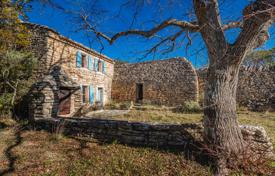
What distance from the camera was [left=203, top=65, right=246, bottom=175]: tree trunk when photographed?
2.95 metres

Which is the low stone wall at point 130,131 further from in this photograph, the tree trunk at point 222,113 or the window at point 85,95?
the window at point 85,95

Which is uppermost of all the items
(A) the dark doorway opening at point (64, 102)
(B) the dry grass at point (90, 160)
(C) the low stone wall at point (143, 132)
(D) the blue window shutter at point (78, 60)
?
(D) the blue window shutter at point (78, 60)

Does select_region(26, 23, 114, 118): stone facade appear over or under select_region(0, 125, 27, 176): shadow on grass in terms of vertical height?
over

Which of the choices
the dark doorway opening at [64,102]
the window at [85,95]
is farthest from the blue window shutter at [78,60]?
the dark doorway opening at [64,102]

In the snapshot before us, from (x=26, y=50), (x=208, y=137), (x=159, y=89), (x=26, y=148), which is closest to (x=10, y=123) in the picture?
(x=26, y=148)

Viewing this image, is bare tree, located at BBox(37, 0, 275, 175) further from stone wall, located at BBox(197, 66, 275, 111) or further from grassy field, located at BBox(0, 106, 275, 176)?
stone wall, located at BBox(197, 66, 275, 111)

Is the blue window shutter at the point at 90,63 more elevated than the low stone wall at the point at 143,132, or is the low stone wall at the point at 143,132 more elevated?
the blue window shutter at the point at 90,63

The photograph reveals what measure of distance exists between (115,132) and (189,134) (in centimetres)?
203

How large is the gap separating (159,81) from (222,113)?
34.7 ft

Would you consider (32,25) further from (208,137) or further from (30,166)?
(208,137)

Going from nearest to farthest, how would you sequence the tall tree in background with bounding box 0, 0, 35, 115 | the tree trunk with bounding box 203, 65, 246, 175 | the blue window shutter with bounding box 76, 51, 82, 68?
1. the tree trunk with bounding box 203, 65, 246, 175
2. the tall tree in background with bounding box 0, 0, 35, 115
3. the blue window shutter with bounding box 76, 51, 82, 68

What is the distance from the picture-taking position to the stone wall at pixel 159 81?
12.7 metres

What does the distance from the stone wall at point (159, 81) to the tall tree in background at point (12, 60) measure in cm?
819

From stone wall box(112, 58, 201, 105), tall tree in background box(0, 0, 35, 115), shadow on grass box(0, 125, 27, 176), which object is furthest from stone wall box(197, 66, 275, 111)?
tall tree in background box(0, 0, 35, 115)
